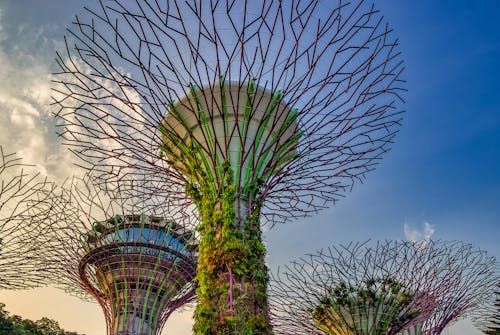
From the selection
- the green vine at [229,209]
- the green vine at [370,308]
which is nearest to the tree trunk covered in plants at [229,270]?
the green vine at [229,209]

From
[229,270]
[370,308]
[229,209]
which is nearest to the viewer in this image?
[229,270]

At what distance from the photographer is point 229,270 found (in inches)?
352

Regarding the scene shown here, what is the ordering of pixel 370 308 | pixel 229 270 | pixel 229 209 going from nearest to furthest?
pixel 229 270 < pixel 229 209 < pixel 370 308

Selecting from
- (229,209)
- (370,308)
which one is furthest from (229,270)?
(370,308)

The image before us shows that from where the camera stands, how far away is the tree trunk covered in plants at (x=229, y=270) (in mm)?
8406

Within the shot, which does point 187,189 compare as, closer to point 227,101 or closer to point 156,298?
point 227,101

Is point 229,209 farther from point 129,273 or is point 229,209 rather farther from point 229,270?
point 129,273

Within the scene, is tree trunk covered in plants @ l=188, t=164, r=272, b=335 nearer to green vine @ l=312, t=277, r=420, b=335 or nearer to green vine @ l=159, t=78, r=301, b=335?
green vine @ l=159, t=78, r=301, b=335

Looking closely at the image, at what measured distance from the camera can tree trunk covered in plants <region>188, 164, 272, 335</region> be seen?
841 centimetres

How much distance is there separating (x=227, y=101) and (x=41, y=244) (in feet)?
38.2

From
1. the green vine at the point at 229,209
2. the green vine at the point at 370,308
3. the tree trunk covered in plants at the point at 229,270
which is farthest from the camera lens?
the green vine at the point at 370,308

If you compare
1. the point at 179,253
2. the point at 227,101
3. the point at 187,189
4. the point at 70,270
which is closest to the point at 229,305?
the point at 187,189

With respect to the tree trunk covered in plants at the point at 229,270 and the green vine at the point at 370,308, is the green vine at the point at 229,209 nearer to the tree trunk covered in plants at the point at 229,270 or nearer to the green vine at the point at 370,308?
the tree trunk covered in plants at the point at 229,270

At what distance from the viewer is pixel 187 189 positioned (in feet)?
36.9
